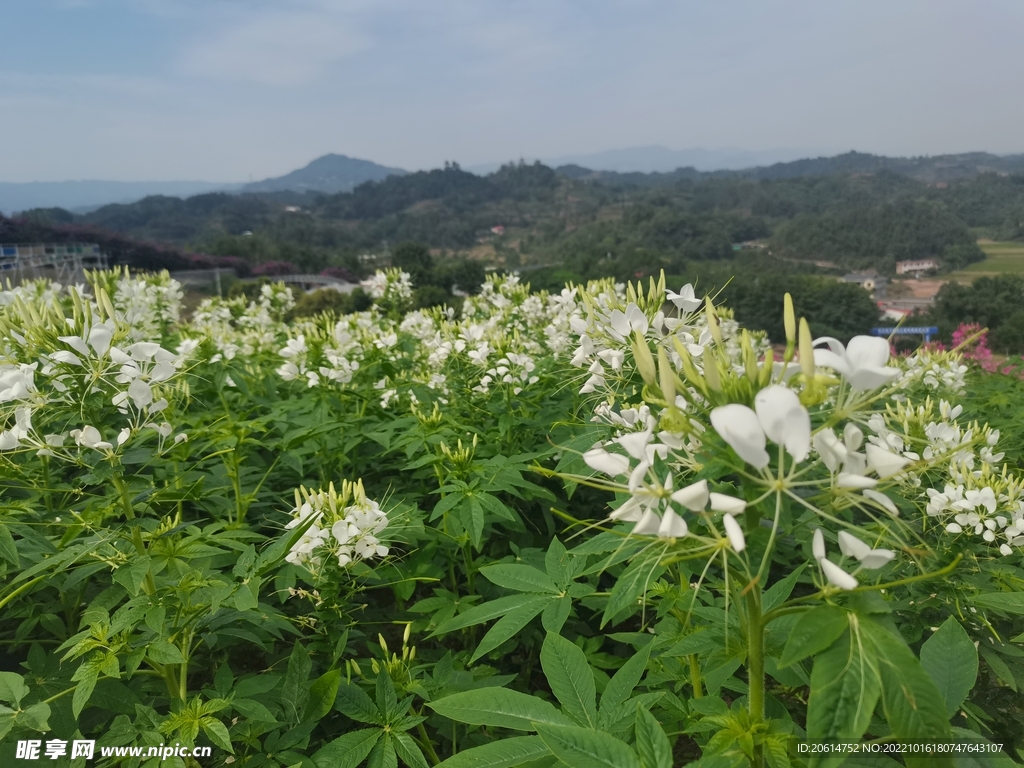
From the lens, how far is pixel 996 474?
2.32 m

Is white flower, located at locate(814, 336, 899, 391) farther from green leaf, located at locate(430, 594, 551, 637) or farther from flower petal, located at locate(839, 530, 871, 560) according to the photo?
green leaf, located at locate(430, 594, 551, 637)

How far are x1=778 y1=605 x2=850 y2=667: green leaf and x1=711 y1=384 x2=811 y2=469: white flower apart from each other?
0.83 feet

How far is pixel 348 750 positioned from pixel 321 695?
0.21m

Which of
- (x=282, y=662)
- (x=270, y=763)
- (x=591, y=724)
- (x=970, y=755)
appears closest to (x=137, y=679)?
(x=282, y=662)

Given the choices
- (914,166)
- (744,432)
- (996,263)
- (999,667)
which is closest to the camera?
(744,432)

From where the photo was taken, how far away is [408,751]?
1621 millimetres

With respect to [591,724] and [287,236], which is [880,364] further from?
[287,236]

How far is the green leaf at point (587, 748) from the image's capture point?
3.71 feet

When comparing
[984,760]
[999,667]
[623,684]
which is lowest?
[999,667]

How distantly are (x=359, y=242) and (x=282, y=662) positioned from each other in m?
69.6

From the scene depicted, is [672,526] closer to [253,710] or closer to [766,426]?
[766,426]

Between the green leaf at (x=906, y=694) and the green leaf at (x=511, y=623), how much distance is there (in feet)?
3.61

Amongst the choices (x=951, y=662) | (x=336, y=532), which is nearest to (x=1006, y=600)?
(x=951, y=662)

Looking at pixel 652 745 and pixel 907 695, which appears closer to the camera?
pixel 907 695
